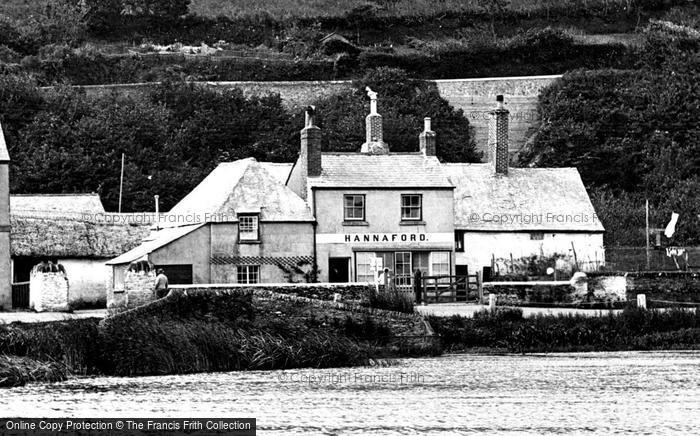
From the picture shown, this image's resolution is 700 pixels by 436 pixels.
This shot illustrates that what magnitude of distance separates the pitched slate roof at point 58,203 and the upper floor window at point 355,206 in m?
11.5

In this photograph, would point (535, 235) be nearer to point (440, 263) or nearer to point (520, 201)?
point (520, 201)

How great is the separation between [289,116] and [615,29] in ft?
94.4

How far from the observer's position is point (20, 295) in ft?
173

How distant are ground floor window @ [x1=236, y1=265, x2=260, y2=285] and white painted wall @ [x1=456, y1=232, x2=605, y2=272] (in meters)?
8.31

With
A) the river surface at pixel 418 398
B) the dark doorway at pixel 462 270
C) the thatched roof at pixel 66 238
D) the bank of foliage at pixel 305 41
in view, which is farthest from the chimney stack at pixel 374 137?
the bank of foliage at pixel 305 41

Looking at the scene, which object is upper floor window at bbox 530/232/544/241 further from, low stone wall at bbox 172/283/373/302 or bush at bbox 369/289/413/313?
bush at bbox 369/289/413/313

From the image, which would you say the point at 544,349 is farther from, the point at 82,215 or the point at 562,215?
the point at 82,215

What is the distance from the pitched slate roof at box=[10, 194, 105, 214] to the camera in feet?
207

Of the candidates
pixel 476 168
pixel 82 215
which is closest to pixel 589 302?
pixel 476 168

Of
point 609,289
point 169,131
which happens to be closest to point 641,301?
point 609,289

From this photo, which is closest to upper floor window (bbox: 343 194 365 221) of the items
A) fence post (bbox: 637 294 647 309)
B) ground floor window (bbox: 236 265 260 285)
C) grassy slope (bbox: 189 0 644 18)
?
ground floor window (bbox: 236 265 260 285)

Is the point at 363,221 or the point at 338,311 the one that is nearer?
the point at 338,311

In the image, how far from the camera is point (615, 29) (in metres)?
108

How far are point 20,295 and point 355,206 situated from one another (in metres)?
11.0
